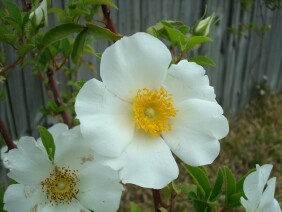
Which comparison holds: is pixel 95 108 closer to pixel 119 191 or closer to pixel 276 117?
pixel 119 191

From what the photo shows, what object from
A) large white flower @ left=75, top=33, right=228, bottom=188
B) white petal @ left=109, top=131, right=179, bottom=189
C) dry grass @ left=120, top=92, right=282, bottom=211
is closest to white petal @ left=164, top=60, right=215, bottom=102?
large white flower @ left=75, top=33, right=228, bottom=188

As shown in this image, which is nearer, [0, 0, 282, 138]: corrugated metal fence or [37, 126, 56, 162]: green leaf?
[37, 126, 56, 162]: green leaf

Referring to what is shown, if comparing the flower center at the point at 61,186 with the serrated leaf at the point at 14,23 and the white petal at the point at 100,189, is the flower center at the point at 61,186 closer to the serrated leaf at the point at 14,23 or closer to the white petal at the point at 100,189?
the white petal at the point at 100,189

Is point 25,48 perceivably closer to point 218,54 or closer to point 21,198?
point 21,198

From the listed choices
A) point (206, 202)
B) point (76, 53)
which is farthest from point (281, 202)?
point (76, 53)

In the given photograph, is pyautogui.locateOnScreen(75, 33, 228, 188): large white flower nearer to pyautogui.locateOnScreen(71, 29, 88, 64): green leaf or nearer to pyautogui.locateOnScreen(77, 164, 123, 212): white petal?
pyautogui.locateOnScreen(77, 164, 123, 212): white petal

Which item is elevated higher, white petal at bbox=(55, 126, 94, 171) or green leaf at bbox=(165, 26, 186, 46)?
green leaf at bbox=(165, 26, 186, 46)

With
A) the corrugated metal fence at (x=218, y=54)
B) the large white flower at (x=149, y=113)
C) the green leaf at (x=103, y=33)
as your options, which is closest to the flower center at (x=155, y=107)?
the large white flower at (x=149, y=113)
